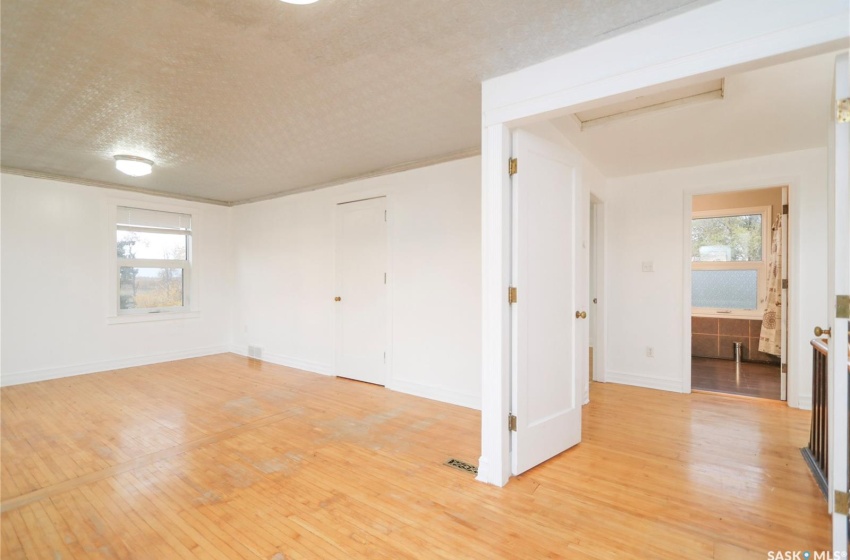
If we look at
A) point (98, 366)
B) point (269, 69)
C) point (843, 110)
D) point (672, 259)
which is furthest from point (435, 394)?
point (98, 366)

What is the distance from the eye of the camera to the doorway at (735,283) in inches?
203

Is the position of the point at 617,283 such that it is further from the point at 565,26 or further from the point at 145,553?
the point at 145,553

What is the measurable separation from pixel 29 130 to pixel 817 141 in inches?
265

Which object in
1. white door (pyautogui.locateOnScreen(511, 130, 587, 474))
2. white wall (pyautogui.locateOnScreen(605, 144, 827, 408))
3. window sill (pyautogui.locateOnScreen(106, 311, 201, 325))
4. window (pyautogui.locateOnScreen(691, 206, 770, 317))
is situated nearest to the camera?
white door (pyautogui.locateOnScreen(511, 130, 587, 474))

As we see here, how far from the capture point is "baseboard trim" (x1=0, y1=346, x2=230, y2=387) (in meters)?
4.39

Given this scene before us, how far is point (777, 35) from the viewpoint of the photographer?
1.52 meters

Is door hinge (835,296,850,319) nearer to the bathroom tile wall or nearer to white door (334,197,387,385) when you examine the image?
white door (334,197,387,385)

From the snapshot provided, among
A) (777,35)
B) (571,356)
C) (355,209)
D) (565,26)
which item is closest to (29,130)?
(355,209)

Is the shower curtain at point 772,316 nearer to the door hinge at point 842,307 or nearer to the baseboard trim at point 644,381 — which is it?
the baseboard trim at point 644,381

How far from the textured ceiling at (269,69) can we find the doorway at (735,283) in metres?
4.48

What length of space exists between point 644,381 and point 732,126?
2.71 metres

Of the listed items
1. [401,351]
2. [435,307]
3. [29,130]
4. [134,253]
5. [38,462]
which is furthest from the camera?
[134,253]

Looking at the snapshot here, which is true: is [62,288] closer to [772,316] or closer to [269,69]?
[269,69]

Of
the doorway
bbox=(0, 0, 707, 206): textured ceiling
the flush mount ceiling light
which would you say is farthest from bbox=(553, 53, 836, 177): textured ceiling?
the flush mount ceiling light
